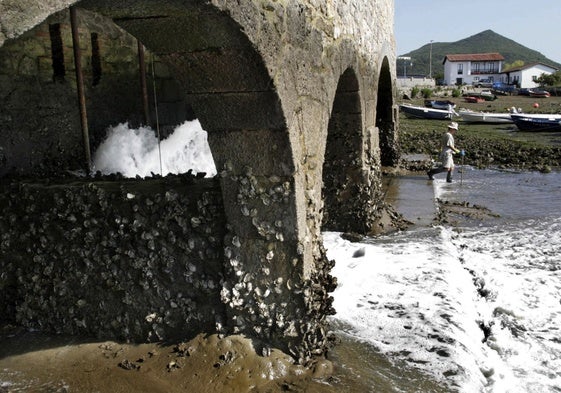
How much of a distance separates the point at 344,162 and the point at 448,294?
229 centimetres

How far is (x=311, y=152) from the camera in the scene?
3.94 m

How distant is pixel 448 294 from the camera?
16.7ft

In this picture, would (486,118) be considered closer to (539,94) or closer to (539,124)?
(539,124)

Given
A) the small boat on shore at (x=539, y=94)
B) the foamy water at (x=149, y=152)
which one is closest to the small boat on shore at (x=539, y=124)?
the foamy water at (x=149, y=152)

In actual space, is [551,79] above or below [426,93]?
above

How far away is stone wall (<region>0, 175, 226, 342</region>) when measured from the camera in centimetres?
373

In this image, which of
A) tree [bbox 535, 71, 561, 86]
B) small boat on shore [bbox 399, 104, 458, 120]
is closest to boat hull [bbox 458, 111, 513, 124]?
small boat on shore [bbox 399, 104, 458, 120]

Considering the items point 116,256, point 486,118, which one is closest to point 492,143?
point 486,118

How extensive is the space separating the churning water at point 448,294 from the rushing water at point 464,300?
0.01 meters

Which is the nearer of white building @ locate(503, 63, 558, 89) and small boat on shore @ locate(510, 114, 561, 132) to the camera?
small boat on shore @ locate(510, 114, 561, 132)

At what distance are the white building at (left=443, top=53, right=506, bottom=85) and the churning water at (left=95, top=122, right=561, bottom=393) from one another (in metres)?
69.4

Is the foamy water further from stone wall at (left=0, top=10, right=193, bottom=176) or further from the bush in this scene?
the bush

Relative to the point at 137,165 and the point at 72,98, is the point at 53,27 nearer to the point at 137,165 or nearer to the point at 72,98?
the point at 72,98

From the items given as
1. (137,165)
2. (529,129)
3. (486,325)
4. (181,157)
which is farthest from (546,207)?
(529,129)
